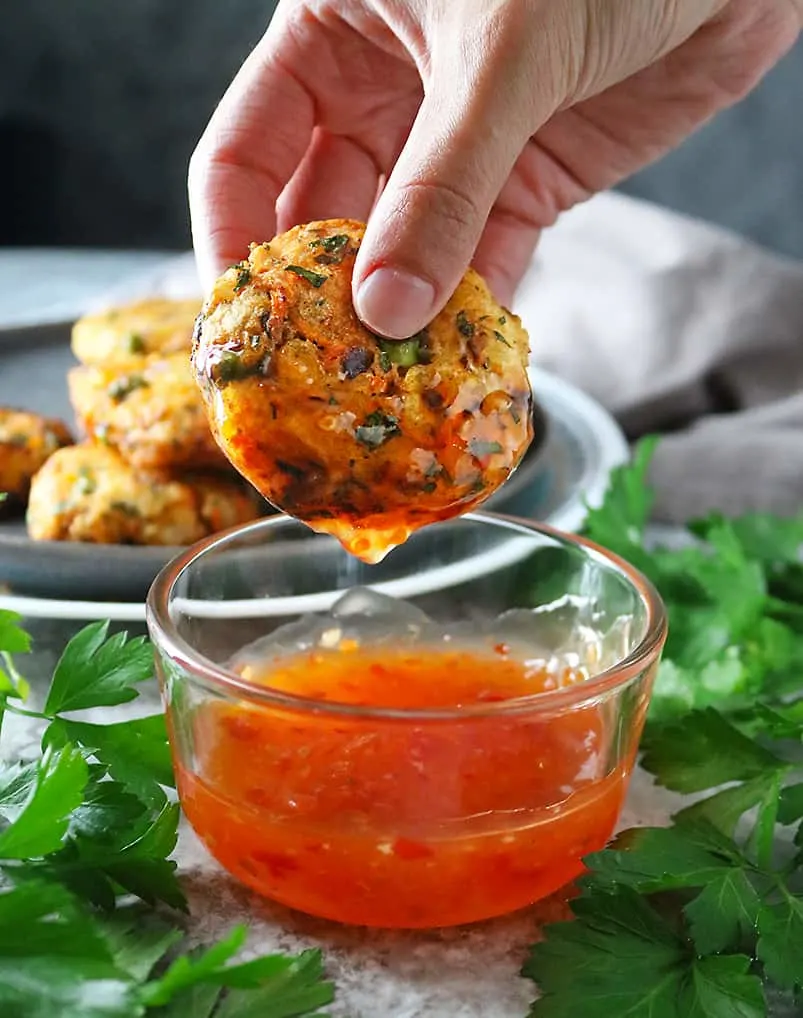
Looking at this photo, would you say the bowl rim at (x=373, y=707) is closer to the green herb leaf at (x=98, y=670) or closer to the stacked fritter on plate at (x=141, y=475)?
the green herb leaf at (x=98, y=670)

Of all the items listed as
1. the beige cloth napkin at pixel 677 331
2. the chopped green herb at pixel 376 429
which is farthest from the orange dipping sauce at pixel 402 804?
the beige cloth napkin at pixel 677 331

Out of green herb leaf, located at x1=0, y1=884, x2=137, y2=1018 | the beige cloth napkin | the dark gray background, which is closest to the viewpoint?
green herb leaf, located at x1=0, y1=884, x2=137, y2=1018

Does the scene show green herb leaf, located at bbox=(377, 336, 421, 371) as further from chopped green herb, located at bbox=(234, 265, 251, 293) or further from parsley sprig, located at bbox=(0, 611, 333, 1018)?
parsley sprig, located at bbox=(0, 611, 333, 1018)

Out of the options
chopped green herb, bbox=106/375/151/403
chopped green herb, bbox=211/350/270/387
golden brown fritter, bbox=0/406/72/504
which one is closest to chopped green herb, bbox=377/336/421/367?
chopped green herb, bbox=211/350/270/387

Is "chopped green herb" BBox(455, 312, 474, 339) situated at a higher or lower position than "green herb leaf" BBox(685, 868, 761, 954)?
higher

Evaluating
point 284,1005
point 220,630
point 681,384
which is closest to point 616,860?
point 284,1005

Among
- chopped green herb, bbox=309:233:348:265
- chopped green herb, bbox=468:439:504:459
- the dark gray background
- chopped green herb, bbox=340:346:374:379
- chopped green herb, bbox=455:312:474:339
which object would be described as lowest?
the dark gray background
